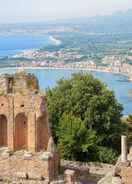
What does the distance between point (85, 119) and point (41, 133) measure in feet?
44.5

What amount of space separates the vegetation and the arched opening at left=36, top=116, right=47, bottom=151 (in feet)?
28.6

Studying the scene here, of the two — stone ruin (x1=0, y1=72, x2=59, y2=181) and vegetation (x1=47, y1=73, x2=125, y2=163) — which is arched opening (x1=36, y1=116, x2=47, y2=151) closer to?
stone ruin (x1=0, y1=72, x2=59, y2=181)

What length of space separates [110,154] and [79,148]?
2.46 meters

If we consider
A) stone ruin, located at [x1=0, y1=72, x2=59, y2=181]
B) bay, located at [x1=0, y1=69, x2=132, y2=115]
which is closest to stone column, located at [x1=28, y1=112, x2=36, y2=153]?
stone ruin, located at [x1=0, y1=72, x2=59, y2=181]

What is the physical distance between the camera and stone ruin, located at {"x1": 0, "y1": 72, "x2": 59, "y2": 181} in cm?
3148

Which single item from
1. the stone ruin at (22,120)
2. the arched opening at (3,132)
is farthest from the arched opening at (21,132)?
the arched opening at (3,132)

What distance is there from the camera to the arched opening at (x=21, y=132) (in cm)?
3269

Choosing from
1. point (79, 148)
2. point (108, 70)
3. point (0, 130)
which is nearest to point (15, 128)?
point (0, 130)

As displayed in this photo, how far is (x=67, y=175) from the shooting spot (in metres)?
29.8

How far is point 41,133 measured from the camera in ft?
106

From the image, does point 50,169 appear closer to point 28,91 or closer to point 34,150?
point 34,150

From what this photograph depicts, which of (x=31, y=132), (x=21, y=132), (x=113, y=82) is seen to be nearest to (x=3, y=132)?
(x=21, y=132)

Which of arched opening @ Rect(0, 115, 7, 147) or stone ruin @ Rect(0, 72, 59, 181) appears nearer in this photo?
stone ruin @ Rect(0, 72, 59, 181)

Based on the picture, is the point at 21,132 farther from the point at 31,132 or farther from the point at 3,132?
the point at 3,132
